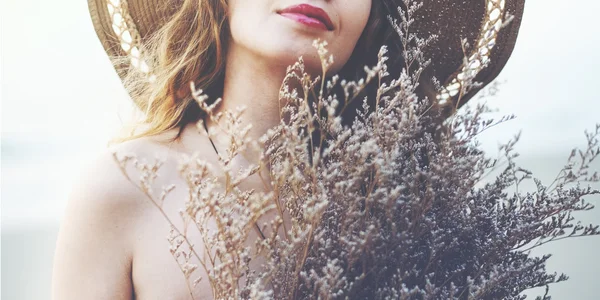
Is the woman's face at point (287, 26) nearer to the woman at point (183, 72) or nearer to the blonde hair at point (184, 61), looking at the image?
the woman at point (183, 72)

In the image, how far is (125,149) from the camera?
143cm

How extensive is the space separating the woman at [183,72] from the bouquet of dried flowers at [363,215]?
8.2 inches

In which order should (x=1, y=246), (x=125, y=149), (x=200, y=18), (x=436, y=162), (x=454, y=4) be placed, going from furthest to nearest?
(x=1, y=246) → (x=454, y=4) → (x=200, y=18) → (x=125, y=149) → (x=436, y=162)

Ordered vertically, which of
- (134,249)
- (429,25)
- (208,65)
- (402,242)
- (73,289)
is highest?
(429,25)

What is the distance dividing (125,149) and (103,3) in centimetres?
63

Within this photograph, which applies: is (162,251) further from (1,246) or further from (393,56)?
(1,246)

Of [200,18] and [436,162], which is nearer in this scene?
[436,162]

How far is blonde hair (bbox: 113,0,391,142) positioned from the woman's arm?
266 mm

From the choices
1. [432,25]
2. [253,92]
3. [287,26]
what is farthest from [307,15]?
[432,25]

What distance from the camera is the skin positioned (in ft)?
4.18

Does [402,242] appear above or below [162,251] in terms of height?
above

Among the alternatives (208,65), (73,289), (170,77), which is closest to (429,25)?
(208,65)

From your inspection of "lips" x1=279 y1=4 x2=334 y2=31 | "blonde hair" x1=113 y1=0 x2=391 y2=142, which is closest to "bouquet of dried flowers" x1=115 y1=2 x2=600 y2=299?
"lips" x1=279 y1=4 x2=334 y2=31

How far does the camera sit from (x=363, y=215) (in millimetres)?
904
